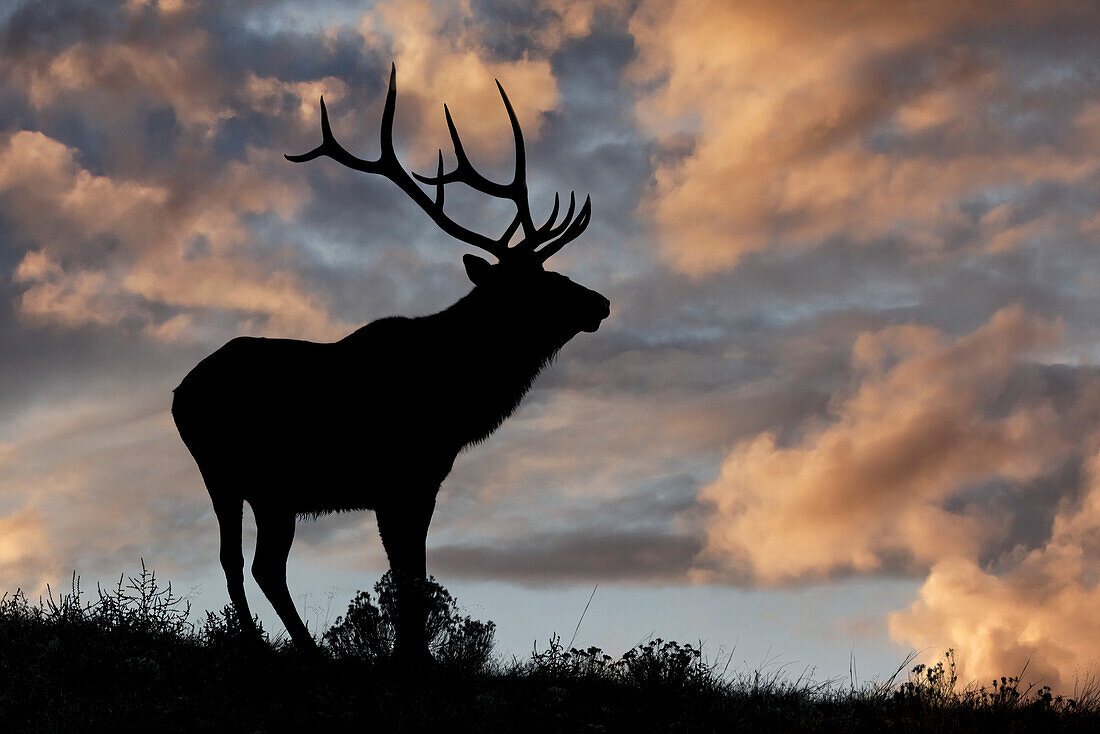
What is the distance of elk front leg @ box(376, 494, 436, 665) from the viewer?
318 inches

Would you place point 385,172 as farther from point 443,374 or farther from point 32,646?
point 32,646

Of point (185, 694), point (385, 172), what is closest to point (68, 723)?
point (185, 694)

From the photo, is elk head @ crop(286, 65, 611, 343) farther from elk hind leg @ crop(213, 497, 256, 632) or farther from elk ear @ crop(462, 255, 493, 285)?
elk hind leg @ crop(213, 497, 256, 632)

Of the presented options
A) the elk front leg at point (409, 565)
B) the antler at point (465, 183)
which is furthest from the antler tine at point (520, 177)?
the elk front leg at point (409, 565)

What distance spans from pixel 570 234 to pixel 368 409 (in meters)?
2.78

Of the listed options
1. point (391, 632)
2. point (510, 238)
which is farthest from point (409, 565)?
point (510, 238)

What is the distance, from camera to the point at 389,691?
24.1 feet

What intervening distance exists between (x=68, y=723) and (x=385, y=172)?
5.97 m

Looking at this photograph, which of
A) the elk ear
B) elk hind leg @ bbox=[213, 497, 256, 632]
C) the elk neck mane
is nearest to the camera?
elk hind leg @ bbox=[213, 497, 256, 632]

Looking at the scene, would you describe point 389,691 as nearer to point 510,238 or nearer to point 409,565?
point 409,565

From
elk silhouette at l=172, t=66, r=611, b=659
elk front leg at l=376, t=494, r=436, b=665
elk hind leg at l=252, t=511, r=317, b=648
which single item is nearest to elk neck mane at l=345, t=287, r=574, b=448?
elk silhouette at l=172, t=66, r=611, b=659

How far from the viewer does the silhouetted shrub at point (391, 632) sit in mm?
8078

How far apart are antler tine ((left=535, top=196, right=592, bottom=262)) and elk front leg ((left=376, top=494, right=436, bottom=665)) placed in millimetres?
2598

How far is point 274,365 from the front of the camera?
30.5 feet
